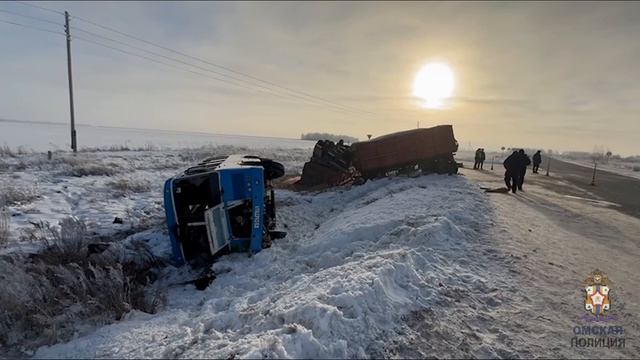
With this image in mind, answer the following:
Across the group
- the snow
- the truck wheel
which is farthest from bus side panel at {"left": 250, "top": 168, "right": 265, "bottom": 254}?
the snow

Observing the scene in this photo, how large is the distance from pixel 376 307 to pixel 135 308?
3.38m

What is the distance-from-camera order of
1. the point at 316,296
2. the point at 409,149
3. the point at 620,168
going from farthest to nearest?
the point at 620,168 < the point at 409,149 < the point at 316,296

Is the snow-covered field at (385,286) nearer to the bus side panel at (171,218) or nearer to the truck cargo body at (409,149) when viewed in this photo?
the bus side panel at (171,218)

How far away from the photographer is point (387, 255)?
5684mm

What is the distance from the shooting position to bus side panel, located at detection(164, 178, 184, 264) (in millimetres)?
6414

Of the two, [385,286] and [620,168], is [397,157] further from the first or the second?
[620,168]

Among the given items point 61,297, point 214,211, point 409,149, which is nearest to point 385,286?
point 214,211

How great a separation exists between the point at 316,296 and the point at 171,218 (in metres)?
3.62

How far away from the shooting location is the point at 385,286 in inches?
179

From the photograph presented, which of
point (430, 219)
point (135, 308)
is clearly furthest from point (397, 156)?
point (135, 308)

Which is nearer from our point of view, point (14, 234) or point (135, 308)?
point (135, 308)

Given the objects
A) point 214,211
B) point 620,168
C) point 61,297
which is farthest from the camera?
point 620,168

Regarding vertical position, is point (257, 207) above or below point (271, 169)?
below

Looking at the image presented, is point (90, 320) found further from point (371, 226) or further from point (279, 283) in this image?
point (371, 226)
